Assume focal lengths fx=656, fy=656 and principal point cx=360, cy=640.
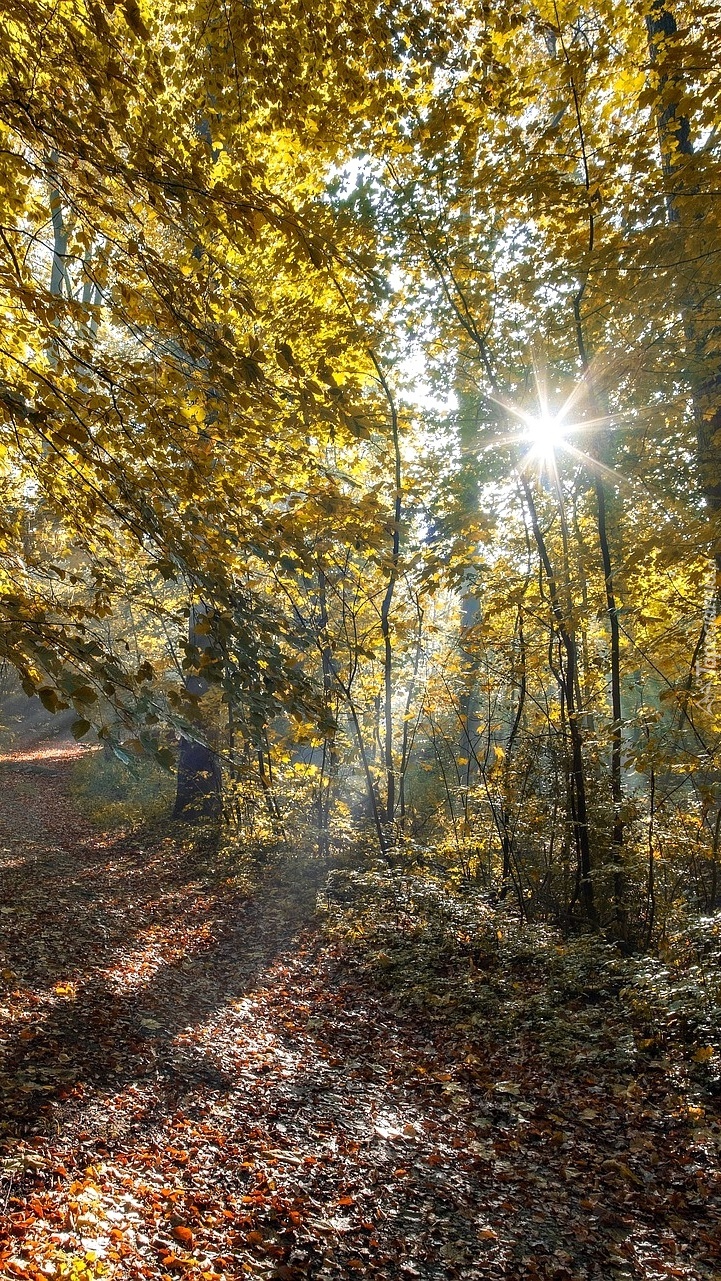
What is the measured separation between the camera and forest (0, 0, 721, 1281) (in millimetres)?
2957

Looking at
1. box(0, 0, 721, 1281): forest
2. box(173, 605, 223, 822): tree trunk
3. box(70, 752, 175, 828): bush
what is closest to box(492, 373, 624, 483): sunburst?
box(0, 0, 721, 1281): forest

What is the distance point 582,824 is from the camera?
20.6ft

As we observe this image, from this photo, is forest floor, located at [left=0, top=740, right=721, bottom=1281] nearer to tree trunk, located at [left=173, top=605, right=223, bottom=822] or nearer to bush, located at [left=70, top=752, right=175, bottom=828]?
tree trunk, located at [left=173, top=605, right=223, bottom=822]

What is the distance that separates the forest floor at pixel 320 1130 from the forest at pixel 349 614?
1.0 inches

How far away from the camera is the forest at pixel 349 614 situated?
9.70 ft

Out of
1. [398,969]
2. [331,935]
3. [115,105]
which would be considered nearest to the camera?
[115,105]

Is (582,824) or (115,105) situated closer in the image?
(115,105)

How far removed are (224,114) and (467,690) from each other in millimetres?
6014

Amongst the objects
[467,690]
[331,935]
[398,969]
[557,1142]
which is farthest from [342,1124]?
[467,690]

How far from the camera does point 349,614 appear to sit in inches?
372

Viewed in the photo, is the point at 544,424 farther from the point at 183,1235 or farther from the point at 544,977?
the point at 183,1235

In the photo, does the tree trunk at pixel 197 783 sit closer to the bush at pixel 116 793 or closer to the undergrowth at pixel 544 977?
the bush at pixel 116 793

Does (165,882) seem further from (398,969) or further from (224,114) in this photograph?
(224,114)

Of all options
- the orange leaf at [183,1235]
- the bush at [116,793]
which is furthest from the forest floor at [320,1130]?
the bush at [116,793]
